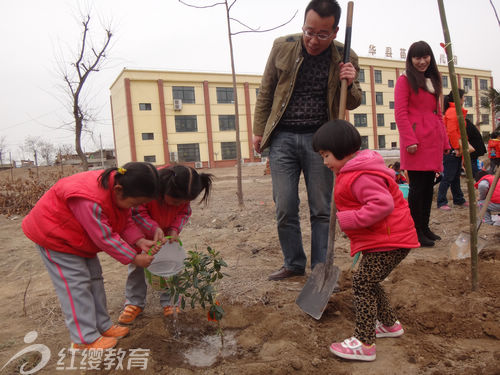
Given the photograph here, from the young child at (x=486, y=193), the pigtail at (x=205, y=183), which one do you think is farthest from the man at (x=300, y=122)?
the young child at (x=486, y=193)

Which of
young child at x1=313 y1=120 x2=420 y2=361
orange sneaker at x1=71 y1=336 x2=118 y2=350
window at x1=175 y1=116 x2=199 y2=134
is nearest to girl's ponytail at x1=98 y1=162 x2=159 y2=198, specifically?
orange sneaker at x1=71 y1=336 x2=118 y2=350

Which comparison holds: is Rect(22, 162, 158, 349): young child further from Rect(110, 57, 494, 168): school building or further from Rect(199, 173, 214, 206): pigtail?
Rect(110, 57, 494, 168): school building

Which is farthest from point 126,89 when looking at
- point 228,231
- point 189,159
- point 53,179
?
point 228,231

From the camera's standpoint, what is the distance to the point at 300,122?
106 inches

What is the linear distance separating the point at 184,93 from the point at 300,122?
91.4 feet

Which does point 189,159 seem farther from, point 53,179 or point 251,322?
point 251,322

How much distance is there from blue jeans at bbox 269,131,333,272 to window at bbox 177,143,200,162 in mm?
26598

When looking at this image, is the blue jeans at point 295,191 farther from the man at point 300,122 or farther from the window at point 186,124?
the window at point 186,124

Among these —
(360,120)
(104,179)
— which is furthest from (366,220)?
(360,120)

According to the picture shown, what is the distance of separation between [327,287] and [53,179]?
344 inches

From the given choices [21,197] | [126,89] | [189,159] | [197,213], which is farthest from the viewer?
[189,159]

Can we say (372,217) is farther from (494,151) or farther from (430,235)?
(494,151)

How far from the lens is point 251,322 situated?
229 cm

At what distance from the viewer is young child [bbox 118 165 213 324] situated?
6.88ft
